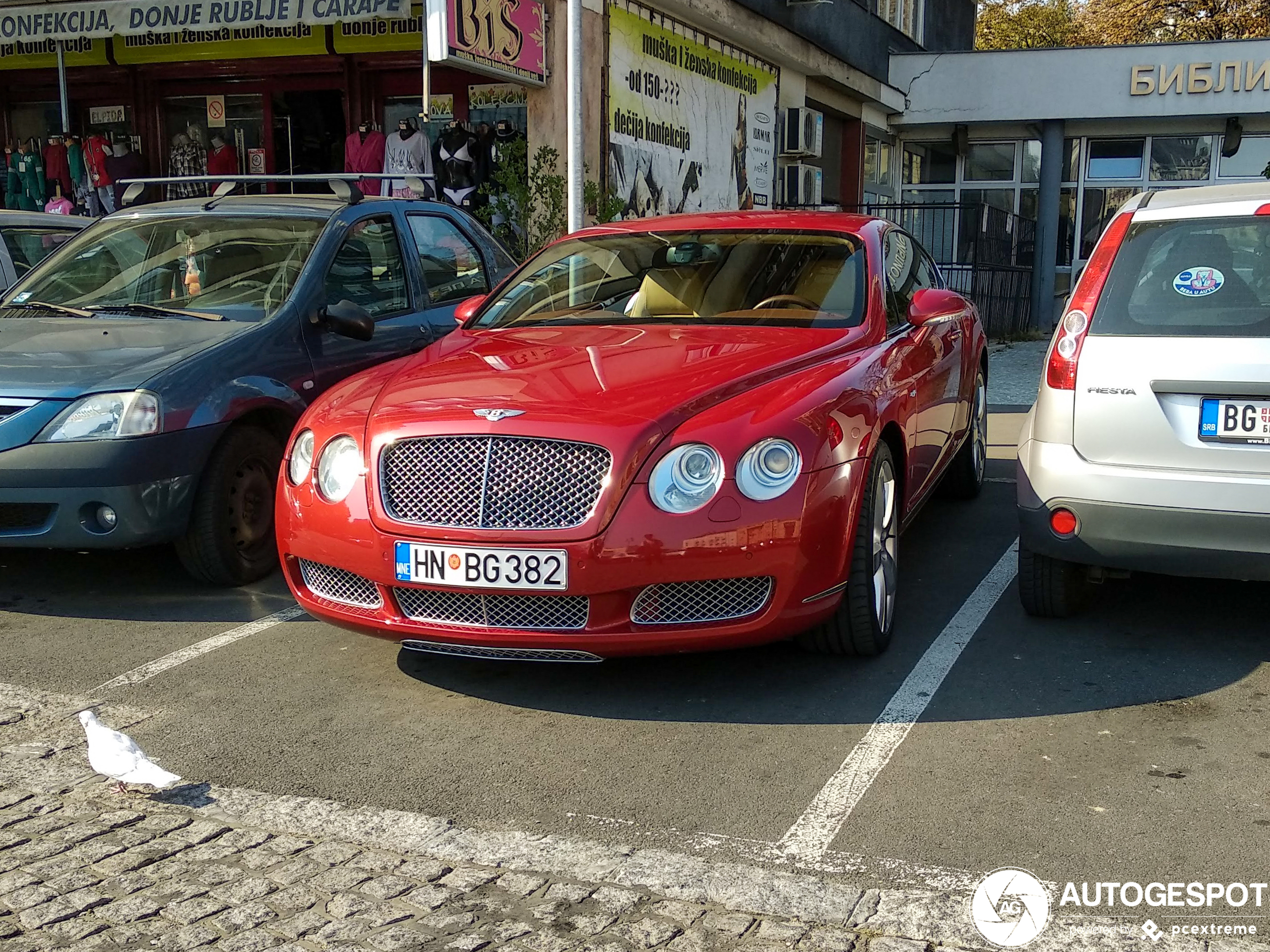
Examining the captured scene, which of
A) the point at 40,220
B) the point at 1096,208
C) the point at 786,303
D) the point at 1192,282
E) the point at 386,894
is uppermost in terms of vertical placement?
the point at 1096,208

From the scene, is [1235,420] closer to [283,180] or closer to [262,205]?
[262,205]

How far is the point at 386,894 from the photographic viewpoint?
117 inches

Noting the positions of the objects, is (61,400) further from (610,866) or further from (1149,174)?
(1149,174)

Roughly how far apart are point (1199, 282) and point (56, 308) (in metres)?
4.99

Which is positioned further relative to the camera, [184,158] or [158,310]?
[184,158]

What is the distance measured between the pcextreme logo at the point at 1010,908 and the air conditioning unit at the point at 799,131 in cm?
1680

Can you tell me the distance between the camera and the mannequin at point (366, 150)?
14625 millimetres

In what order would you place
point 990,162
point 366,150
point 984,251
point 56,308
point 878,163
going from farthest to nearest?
point 990,162 < point 878,163 < point 984,251 < point 366,150 < point 56,308

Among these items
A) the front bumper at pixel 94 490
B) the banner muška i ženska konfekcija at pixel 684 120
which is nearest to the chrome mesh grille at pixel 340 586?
the front bumper at pixel 94 490

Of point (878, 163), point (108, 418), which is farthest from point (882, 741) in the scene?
point (878, 163)

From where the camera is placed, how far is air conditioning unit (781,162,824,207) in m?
18.9

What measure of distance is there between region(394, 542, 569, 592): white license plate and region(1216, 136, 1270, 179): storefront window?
68.7 feet

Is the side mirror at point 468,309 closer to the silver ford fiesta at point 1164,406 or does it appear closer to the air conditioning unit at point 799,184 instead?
the silver ford fiesta at point 1164,406

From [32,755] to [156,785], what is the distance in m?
0.61
